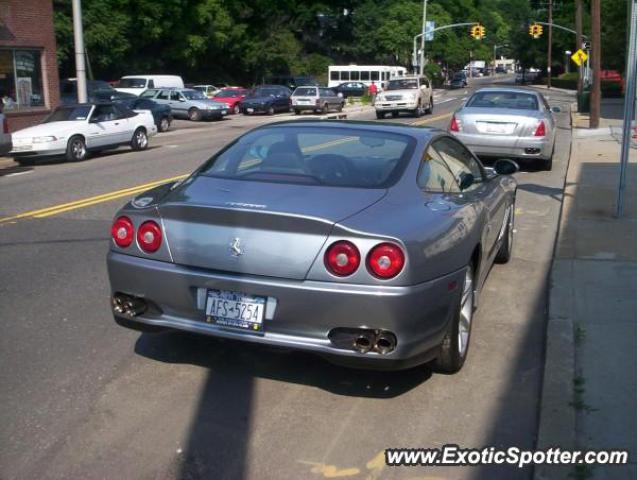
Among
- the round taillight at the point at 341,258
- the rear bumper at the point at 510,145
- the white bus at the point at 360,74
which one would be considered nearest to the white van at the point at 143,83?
the rear bumper at the point at 510,145

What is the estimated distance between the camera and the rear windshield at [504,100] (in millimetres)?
15375

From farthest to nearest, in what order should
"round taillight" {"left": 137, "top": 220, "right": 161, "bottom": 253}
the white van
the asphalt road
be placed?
the white van < "round taillight" {"left": 137, "top": 220, "right": 161, "bottom": 253} < the asphalt road

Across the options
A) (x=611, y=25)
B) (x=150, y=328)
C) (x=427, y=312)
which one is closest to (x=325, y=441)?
(x=427, y=312)

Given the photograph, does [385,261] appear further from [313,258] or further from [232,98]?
[232,98]

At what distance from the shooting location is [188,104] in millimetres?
36281

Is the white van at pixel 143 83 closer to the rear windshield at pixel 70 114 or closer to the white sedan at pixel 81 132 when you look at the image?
the white sedan at pixel 81 132

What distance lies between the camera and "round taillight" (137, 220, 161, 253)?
462 centimetres

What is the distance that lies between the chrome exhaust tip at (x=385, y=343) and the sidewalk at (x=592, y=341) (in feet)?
2.93

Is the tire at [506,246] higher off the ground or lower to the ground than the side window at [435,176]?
lower

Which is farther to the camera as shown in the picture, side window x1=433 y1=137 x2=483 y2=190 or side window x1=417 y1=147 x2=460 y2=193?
side window x1=433 y1=137 x2=483 y2=190

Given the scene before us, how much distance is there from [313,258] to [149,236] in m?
1.05

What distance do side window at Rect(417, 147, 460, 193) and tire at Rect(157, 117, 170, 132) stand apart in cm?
2575

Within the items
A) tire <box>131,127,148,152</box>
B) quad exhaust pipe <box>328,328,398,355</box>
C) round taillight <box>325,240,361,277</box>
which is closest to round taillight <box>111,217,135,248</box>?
round taillight <box>325,240,361,277</box>

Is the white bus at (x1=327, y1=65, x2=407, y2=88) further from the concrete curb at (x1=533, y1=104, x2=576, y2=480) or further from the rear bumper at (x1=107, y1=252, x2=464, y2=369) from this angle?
the rear bumper at (x1=107, y1=252, x2=464, y2=369)
